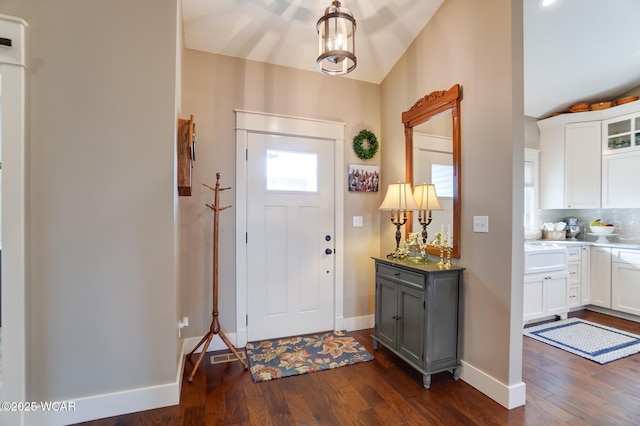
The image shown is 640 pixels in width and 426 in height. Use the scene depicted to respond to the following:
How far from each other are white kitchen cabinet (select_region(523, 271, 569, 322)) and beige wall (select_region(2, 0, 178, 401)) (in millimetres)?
3733

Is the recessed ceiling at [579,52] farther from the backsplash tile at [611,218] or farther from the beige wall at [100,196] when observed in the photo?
the beige wall at [100,196]

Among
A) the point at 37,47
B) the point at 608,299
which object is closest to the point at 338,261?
the point at 37,47

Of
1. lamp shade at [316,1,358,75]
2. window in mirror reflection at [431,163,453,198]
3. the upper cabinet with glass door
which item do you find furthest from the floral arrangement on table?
the upper cabinet with glass door

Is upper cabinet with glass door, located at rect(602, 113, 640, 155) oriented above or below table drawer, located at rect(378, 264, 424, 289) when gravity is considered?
above

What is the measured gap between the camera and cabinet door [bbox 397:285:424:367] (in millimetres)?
2279

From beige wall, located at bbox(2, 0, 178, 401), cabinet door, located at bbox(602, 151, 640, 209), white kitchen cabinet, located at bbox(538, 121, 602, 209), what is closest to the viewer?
beige wall, located at bbox(2, 0, 178, 401)

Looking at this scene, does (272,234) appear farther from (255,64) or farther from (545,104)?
(545,104)

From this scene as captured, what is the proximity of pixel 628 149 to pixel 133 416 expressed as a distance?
5.83 meters

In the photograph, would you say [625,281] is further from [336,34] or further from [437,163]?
[336,34]

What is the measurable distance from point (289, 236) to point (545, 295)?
3.16 metres

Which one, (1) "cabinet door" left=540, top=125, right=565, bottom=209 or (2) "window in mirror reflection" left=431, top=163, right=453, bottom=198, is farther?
(1) "cabinet door" left=540, top=125, right=565, bottom=209

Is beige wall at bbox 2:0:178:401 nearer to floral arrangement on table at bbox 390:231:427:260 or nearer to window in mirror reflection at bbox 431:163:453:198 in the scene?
floral arrangement on table at bbox 390:231:427:260

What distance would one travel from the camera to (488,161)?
85.2 inches

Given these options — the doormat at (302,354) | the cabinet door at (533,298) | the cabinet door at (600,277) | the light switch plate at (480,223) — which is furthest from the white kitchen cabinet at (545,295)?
the doormat at (302,354)
